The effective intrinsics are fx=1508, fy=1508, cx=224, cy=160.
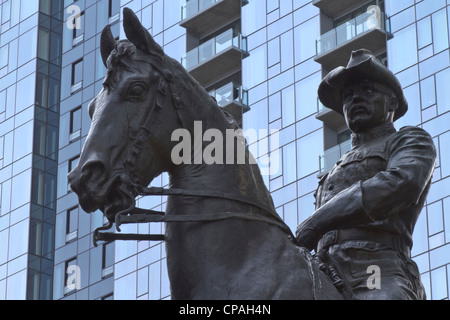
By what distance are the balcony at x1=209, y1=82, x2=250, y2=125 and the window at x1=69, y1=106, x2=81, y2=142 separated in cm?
1061

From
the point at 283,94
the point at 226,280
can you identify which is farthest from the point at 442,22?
the point at 226,280

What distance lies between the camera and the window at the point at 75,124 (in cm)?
6159

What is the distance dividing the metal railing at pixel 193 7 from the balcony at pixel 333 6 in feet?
16.9

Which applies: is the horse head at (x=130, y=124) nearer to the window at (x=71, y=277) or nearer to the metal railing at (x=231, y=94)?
the metal railing at (x=231, y=94)

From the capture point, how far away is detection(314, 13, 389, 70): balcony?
47.6 metres

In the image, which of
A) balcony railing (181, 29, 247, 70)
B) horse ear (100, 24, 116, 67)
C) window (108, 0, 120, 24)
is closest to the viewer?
horse ear (100, 24, 116, 67)

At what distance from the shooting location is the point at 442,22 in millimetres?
45750

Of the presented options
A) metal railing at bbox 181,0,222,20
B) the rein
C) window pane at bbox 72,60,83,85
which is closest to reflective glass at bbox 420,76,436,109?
metal railing at bbox 181,0,222,20

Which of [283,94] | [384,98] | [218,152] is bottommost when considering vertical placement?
[218,152]

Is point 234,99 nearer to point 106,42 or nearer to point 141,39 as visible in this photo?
point 106,42

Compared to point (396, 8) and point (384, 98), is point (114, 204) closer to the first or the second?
point (384, 98)

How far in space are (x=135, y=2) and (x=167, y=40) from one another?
3.55m

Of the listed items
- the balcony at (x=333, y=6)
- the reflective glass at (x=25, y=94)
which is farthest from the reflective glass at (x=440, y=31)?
the reflective glass at (x=25, y=94)

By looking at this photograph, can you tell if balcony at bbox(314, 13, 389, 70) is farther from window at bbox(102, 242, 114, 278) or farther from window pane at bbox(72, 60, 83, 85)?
window pane at bbox(72, 60, 83, 85)
